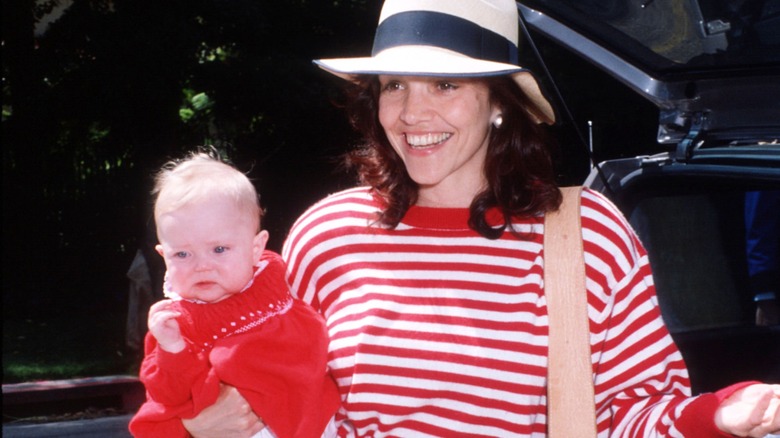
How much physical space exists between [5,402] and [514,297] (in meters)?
6.69

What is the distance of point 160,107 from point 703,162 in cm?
704

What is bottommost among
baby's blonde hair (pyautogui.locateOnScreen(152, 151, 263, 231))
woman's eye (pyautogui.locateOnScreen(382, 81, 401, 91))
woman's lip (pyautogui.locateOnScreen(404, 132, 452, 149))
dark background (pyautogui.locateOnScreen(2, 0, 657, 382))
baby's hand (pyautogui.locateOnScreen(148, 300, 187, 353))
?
baby's hand (pyautogui.locateOnScreen(148, 300, 187, 353))

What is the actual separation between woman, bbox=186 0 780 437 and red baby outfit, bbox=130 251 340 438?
0.18 feet

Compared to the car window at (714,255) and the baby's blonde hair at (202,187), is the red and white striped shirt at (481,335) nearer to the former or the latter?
the baby's blonde hair at (202,187)

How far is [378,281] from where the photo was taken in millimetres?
2234

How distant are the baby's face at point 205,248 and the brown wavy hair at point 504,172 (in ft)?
1.17

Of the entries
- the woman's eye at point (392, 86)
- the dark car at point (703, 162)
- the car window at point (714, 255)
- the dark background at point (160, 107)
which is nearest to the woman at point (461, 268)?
the woman's eye at point (392, 86)

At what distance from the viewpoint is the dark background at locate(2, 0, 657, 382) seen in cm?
872

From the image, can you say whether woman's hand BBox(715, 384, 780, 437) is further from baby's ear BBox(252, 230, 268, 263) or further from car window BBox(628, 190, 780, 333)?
car window BBox(628, 190, 780, 333)

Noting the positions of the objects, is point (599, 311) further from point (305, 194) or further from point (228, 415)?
point (305, 194)

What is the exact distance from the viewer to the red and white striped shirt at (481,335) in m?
2.10

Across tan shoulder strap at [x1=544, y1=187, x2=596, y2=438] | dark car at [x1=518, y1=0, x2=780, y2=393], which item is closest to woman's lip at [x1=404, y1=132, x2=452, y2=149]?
tan shoulder strap at [x1=544, y1=187, x2=596, y2=438]

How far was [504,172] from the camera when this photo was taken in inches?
90.0

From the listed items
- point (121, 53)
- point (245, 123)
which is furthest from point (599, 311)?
point (245, 123)
